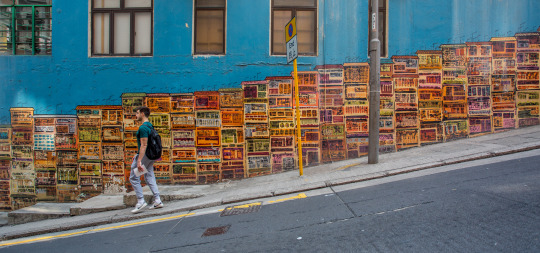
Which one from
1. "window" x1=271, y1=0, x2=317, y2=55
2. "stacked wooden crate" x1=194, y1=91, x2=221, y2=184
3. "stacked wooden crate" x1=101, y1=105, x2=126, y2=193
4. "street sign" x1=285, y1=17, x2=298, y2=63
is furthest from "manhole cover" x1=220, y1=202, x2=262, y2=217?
"window" x1=271, y1=0, x2=317, y2=55

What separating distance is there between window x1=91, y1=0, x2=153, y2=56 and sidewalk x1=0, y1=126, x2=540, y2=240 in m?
3.82

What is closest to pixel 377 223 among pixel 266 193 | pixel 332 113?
pixel 266 193

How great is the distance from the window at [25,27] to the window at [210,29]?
398 cm

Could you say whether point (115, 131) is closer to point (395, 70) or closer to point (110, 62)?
point (110, 62)

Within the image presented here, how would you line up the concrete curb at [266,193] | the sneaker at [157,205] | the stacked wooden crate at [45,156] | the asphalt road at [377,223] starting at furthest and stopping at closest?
the stacked wooden crate at [45,156]
the sneaker at [157,205]
the concrete curb at [266,193]
the asphalt road at [377,223]

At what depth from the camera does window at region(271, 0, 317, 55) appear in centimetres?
828

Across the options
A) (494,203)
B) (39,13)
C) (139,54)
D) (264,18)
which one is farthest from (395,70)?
(39,13)

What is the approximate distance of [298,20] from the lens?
8406 millimetres

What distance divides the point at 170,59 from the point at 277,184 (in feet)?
14.2


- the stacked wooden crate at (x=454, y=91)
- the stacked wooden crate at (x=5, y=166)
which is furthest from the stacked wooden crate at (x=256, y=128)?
the stacked wooden crate at (x=5, y=166)

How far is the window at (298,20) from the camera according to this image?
8.28 m

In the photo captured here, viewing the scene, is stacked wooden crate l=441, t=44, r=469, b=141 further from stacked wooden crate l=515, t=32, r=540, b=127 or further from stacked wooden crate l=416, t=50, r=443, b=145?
stacked wooden crate l=515, t=32, r=540, b=127

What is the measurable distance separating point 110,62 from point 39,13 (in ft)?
8.01

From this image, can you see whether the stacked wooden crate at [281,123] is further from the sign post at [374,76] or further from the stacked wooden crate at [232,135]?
the sign post at [374,76]
